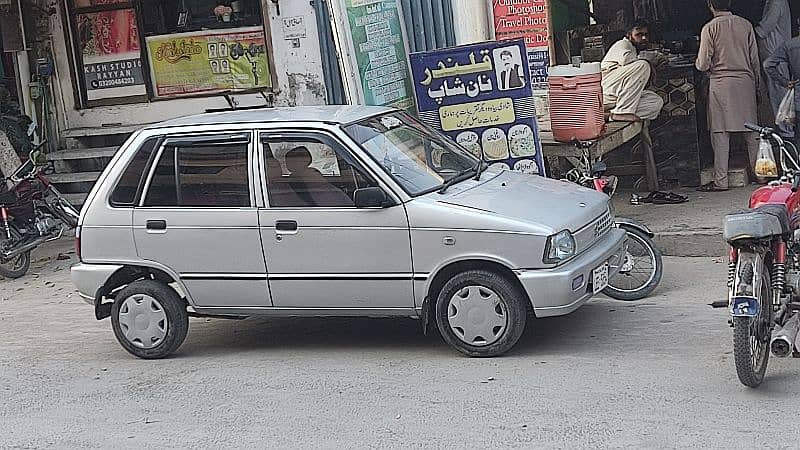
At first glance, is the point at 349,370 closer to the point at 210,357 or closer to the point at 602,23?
the point at 210,357

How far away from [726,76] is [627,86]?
3.79 feet

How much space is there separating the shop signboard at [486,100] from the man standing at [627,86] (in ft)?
4.47

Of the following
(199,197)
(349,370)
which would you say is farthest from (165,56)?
(349,370)

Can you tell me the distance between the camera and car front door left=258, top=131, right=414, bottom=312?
6793 millimetres

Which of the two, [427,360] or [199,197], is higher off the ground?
[199,197]

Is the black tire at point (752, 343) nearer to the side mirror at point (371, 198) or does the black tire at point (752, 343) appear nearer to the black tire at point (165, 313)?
the side mirror at point (371, 198)

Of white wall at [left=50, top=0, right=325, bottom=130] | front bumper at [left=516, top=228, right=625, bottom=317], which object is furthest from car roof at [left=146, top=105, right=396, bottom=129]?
white wall at [left=50, top=0, right=325, bottom=130]

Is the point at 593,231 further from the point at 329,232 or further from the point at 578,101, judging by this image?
the point at 578,101

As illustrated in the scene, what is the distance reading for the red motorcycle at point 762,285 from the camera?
5504mm

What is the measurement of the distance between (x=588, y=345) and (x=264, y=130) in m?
2.48

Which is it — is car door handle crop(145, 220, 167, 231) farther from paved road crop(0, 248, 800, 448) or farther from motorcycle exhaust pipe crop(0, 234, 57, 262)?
motorcycle exhaust pipe crop(0, 234, 57, 262)

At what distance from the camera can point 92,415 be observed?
A: 21.0ft

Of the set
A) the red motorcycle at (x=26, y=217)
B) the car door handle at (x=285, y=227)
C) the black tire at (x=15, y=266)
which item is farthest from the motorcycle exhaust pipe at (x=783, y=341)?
the black tire at (x=15, y=266)

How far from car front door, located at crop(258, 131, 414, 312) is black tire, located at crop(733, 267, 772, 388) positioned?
208 centimetres
